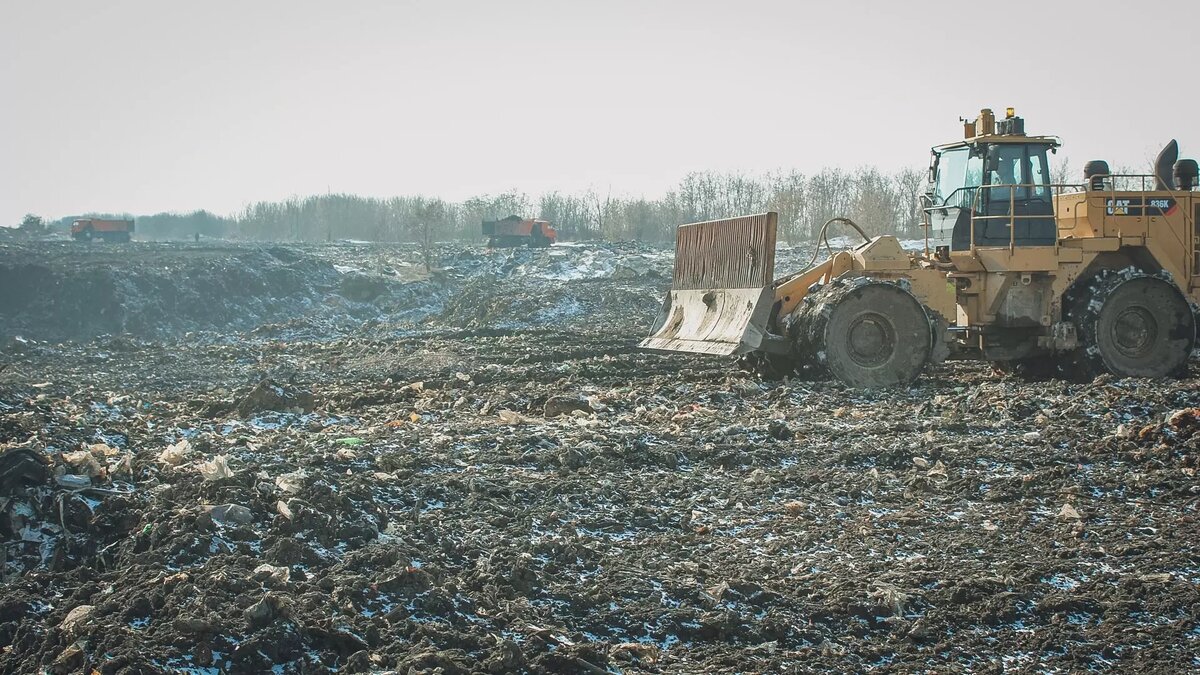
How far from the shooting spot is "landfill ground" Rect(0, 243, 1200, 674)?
4.45 m

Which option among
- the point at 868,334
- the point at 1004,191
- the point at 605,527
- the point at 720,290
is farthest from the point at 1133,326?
the point at 605,527

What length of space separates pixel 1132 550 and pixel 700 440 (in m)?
3.64

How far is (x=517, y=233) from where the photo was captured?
44.5 m

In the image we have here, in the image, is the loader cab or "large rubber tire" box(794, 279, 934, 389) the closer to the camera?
"large rubber tire" box(794, 279, 934, 389)

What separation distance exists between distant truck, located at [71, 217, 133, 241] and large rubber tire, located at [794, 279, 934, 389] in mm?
45258

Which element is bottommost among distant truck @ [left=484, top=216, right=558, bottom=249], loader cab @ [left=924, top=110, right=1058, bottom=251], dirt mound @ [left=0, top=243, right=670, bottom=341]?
dirt mound @ [left=0, top=243, right=670, bottom=341]

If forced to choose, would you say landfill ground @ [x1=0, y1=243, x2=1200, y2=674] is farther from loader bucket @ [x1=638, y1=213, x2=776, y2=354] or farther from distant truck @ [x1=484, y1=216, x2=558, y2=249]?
distant truck @ [x1=484, y1=216, x2=558, y2=249]

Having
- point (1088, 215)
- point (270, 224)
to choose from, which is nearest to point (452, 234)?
point (270, 224)

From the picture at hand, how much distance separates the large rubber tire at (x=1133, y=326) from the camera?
11.6m

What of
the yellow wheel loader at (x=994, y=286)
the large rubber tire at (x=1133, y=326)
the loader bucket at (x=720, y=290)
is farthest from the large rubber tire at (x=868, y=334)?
the large rubber tire at (x=1133, y=326)

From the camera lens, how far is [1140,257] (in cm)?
1223

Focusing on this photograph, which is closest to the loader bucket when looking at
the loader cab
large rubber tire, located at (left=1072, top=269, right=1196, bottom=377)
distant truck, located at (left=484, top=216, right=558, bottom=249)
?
the loader cab

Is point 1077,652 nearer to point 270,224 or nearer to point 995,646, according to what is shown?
point 995,646

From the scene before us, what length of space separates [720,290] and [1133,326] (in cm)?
463
